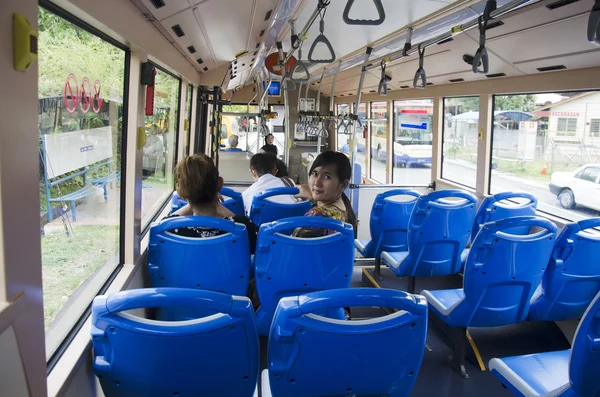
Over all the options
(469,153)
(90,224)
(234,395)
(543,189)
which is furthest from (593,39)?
(469,153)

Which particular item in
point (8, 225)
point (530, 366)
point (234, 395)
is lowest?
point (530, 366)

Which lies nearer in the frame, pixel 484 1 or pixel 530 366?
pixel 530 366

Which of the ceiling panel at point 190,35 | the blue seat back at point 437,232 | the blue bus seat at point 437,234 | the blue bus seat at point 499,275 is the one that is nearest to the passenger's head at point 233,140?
the ceiling panel at point 190,35

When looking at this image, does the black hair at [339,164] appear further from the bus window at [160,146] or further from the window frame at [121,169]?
the bus window at [160,146]

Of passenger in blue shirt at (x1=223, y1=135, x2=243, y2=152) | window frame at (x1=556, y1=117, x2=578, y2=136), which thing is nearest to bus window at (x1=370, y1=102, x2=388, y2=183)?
passenger in blue shirt at (x1=223, y1=135, x2=243, y2=152)

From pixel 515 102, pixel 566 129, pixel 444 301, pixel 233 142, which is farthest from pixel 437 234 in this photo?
pixel 233 142

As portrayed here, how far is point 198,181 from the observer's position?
2770 mm

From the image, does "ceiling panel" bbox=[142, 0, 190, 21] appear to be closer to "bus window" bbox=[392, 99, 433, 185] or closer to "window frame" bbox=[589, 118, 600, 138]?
"window frame" bbox=[589, 118, 600, 138]

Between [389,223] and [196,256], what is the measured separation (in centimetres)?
250

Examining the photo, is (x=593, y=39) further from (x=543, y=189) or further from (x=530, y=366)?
(x=543, y=189)

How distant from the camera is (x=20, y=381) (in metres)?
1.26

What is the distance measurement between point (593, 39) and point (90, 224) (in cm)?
269

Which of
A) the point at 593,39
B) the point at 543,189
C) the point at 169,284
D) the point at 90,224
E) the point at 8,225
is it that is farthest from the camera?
the point at 543,189

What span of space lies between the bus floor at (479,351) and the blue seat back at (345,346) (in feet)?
4.70
